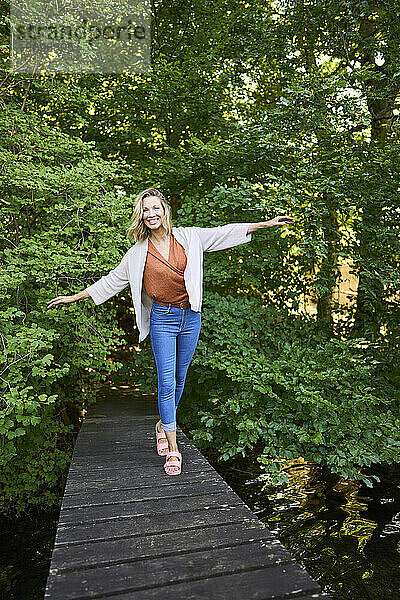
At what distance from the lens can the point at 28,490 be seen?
4.31 meters

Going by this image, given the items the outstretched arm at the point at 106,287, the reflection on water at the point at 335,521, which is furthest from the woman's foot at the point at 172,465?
the reflection on water at the point at 335,521

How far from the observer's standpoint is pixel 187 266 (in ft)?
8.89

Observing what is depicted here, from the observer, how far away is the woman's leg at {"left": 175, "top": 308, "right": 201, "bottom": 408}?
2.84m

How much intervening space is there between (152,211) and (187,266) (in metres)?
0.37

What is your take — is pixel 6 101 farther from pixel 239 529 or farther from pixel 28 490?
pixel 239 529

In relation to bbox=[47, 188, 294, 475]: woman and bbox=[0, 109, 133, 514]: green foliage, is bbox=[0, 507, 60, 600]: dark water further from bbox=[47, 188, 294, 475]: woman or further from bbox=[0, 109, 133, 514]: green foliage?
bbox=[47, 188, 294, 475]: woman

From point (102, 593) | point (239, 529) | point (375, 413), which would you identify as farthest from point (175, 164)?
point (102, 593)

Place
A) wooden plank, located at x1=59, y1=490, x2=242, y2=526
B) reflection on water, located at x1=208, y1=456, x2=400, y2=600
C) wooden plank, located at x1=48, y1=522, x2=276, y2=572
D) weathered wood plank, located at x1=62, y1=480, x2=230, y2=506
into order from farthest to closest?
1. reflection on water, located at x1=208, y1=456, x2=400, y2=600
2. weathered wood plank, located at x1=62, y1=480, x2=230, y2=506
3. wooden plank, located at x1=59, y1=490, x2=242, y2=526
4. wooden plank, located at x1=48, y1=522, x2=276, y2=572

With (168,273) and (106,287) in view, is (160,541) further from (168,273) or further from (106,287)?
(106,287)

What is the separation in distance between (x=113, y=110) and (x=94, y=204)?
207 cm

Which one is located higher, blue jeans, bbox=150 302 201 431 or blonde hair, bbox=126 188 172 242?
blonde hair, bbox=126 188 172 242

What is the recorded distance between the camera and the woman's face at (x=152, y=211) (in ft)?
8.80

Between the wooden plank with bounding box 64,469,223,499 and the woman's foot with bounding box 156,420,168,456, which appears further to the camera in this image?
the woman's foot with bounding box 156,420,168,456

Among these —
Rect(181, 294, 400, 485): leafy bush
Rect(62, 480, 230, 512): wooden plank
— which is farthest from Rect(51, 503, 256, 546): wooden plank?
Rect(181, 294, 400, 485): leafy bush
